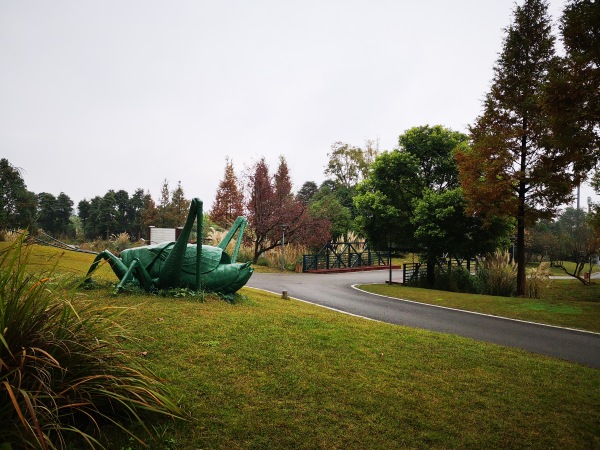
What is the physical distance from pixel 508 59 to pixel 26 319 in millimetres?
15732

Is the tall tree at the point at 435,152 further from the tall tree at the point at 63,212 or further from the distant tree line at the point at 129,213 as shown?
the tall tree at the point at 63,212

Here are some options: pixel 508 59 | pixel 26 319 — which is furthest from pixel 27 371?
pixel 508 59

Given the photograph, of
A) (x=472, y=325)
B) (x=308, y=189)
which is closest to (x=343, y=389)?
(x=472, y=325)

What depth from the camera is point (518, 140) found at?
42.6 feet

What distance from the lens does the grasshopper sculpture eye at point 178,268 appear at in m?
5.73

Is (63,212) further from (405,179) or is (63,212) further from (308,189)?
(308,189)

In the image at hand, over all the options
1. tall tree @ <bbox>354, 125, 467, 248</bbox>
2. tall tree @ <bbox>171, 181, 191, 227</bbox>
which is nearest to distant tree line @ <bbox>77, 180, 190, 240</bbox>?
tall tree @ <bbox>171, 181, 191, 227</bbox>

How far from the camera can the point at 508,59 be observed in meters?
13.1

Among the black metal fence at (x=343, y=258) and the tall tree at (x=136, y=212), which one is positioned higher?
the tall tree at (x=136, y=212)

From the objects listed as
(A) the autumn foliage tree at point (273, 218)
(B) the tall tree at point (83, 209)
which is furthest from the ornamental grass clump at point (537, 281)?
(B) the tall tree at point (83, 209)

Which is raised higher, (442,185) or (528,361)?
(442,185)

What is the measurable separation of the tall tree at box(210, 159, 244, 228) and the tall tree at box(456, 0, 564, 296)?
2609 centimetres

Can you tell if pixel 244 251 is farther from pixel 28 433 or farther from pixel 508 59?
pixel 28 433

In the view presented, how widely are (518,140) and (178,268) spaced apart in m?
12.7
